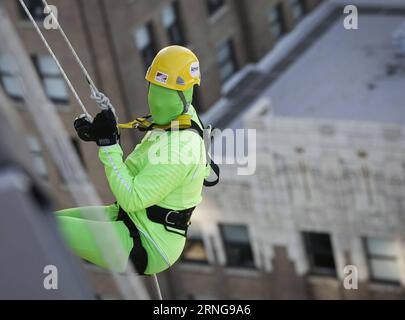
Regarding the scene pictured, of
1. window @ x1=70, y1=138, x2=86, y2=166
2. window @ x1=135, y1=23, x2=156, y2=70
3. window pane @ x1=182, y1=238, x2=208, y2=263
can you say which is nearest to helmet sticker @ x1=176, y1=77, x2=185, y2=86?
window @ x1=135, y1=23, x2=156, y2=70

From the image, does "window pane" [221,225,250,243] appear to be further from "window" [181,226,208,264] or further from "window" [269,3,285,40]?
"window" [269,3,285,40]

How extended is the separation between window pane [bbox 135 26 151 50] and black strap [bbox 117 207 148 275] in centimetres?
2853

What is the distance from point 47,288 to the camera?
3.88 meters

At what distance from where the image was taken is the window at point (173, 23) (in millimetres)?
38062

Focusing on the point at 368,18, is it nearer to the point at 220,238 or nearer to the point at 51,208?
the point at 220,238

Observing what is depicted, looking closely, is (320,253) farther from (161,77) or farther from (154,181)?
(161,77)

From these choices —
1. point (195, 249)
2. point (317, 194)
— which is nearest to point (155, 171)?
point (317, 194)

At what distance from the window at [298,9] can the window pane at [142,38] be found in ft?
36.9

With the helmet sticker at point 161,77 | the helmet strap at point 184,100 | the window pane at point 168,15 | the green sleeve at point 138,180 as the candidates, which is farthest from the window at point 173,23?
the helmet sticker at point 161,77

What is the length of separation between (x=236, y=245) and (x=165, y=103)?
3161cm

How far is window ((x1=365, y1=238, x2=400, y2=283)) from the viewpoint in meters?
36.4

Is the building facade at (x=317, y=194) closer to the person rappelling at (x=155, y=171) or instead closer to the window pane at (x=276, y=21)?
the window pane at (x=276, y=21)

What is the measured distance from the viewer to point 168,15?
38219 mm
